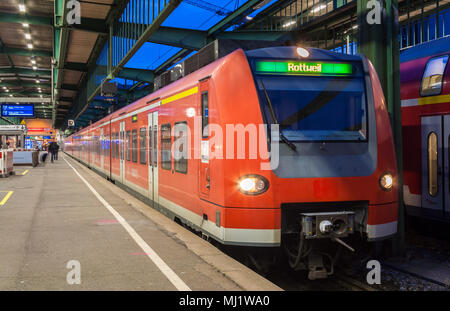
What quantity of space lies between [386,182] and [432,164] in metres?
2.33

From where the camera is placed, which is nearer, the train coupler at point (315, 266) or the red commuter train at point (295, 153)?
the red commuter train at point (295, 153)

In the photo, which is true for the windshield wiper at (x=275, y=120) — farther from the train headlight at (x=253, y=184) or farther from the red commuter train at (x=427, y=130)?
the red commuter train at (x=427, y=130)

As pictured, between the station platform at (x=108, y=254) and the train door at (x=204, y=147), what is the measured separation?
2.84 ft

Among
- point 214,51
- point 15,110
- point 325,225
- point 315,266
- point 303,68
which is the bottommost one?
point 315,266

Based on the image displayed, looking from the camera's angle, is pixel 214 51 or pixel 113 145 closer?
pixel 214 51

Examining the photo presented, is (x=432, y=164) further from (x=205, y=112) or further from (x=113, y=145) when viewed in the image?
(x=113, y=145)

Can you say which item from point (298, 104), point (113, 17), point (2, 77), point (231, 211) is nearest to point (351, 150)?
point (298, 104)

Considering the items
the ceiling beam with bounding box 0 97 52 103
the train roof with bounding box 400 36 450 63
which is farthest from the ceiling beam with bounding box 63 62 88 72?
the ceiling beam with bounding box 0 97 52 103

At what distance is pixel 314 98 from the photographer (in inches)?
221

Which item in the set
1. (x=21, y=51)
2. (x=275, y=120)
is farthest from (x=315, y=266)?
(x=21, y=51)

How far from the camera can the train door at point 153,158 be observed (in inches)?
369

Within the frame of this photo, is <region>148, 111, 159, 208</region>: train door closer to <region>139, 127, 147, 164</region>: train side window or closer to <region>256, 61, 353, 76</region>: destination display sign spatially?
<region>139, 127, 147, 164</region>: train side window

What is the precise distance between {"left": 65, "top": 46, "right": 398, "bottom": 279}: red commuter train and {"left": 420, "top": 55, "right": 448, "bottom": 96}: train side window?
201cm

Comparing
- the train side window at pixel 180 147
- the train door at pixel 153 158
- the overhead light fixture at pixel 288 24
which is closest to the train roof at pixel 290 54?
the train side window at pixel 180 147
